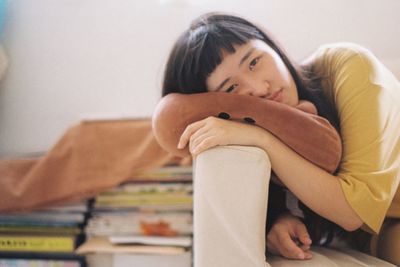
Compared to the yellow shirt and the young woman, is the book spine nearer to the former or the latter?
the young woman

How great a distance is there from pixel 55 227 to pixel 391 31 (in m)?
1.42

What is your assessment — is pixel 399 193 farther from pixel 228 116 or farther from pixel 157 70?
pixel 157 70

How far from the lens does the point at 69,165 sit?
1.29 m

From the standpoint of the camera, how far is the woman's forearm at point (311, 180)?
0.71m

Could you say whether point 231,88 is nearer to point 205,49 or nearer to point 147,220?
point 205,49

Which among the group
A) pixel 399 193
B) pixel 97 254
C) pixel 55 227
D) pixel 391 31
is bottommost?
pixel 97 254

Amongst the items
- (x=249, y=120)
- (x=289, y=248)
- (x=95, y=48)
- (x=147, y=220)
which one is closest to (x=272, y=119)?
(x=249, y=120)

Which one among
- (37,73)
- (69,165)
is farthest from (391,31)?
(37,73)

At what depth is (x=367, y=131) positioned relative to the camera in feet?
2.50

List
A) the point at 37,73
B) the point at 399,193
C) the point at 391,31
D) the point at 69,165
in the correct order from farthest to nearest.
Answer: the point at 37,73 < the point at 391,31 < the point at 69,165 < the point at 399,193

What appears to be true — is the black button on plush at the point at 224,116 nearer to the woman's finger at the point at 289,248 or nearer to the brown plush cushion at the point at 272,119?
the brown plush cushion at the point at 272,119

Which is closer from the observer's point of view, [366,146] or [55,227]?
[366,146]

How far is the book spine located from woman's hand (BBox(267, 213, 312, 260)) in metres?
0.78

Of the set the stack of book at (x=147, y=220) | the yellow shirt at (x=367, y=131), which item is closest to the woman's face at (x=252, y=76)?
the yellow shirt at (x=367, y=131)
